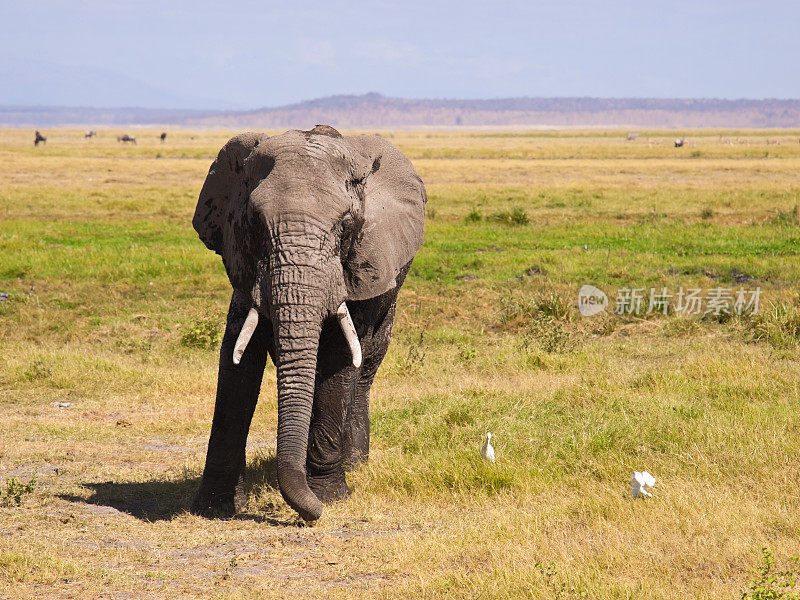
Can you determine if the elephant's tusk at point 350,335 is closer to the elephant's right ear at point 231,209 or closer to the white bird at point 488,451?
the elephant's right ear at point 231,209

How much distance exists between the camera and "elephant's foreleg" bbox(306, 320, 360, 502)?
6441mm

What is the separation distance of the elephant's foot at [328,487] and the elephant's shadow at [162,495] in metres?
0.36

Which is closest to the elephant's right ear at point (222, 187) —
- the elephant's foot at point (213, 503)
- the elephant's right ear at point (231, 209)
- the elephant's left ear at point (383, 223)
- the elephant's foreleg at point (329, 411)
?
the elephant's right ear at point (231, 209)

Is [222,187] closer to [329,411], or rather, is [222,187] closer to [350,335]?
[350,335]

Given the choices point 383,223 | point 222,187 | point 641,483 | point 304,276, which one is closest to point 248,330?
point 304,276

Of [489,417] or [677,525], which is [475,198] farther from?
[677,525]

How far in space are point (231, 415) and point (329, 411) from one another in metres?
0.73

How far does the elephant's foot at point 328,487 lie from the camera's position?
22.2ft

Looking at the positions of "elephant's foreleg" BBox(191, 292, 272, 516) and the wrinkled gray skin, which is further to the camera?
"elephant's foreleg" BBox(191, 292, 272, 516)

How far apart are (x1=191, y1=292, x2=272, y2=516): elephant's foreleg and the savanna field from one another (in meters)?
0.22

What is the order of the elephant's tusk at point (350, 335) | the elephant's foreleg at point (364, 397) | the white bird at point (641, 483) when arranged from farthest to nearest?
the elephant's foreleg at point (364, 397) → the white bird at point (641, 483) → the elephant's tusk at point (350, 335)

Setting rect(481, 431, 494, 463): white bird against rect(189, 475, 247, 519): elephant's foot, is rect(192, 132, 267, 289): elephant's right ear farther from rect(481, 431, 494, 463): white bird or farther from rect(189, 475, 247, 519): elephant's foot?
rect(481, 431, 494, 463): white bird

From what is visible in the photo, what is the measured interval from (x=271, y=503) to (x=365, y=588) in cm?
204

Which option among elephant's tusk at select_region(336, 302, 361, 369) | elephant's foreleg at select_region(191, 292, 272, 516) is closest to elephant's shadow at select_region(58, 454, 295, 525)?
elephant's foreleg at select_region(191, 292, 272, 516)
